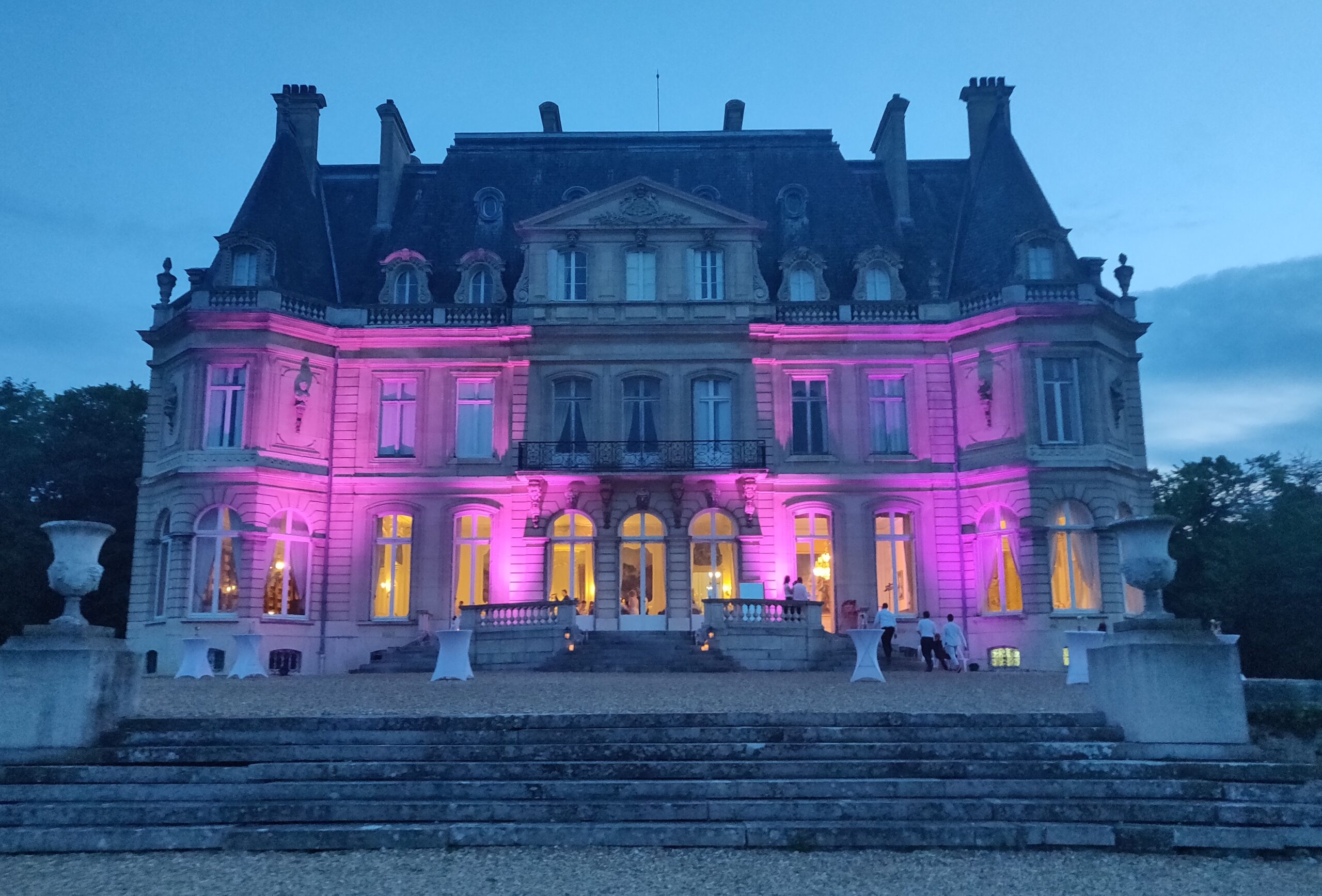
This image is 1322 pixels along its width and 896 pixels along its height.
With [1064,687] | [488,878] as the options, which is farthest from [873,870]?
[1064,687]

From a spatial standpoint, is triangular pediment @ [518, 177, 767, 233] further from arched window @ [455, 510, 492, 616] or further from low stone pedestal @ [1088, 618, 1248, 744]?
low stone pedestal @ [1088, 618, 1248, 744]

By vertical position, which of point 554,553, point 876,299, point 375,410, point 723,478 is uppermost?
point 876,299

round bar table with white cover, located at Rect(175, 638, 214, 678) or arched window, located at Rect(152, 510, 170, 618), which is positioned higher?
arched window, located at Rect(152, 510, 170, 618)

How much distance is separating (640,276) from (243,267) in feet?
30.5

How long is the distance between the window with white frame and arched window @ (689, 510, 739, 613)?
555 centimetres

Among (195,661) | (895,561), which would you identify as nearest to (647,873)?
(195,661)

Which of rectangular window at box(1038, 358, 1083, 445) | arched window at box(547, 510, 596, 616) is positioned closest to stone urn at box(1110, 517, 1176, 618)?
rectangular window at box(1038, 358, 1083, 445)

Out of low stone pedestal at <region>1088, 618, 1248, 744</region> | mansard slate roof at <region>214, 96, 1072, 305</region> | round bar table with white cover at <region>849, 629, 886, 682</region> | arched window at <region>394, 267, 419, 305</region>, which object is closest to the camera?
low stone pedestal at <region>1088, 618, 1248, 744</region>

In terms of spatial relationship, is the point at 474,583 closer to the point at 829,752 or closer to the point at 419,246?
the point at 419,246

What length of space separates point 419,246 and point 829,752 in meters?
21.9

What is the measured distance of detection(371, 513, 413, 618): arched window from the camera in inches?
971

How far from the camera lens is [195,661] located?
18344 millimetres

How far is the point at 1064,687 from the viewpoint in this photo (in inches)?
570

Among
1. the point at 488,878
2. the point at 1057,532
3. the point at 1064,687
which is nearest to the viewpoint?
the point at 488,878
